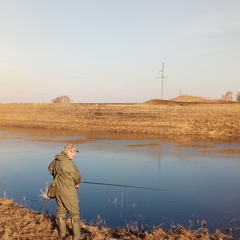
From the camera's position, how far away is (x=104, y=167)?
1472 centimetres

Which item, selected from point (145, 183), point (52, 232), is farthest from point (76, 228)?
point (145, 183)

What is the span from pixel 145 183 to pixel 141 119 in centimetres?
2372

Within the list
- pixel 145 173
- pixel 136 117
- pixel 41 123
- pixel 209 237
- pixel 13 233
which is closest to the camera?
pixel 13 233

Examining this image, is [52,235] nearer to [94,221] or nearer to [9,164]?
[94,221]

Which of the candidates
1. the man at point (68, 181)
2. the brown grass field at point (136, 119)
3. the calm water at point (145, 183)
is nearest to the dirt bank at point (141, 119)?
the brown grass field at point (136, 119)

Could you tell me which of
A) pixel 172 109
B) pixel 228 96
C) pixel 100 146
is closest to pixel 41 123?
pixel 172 109

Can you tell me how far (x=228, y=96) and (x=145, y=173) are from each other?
8835 centimetres

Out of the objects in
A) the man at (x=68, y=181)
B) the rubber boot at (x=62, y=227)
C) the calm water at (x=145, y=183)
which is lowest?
the calm water at (x=145, y=183)

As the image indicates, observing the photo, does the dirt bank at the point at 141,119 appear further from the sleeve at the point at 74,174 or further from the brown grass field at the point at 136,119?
the sleeve at the point at 74,174

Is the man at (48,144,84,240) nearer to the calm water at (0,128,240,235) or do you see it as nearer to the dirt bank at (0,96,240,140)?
the calm water at (0,128,240,235)

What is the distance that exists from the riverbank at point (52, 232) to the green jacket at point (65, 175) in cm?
91

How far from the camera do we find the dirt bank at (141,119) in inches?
1205

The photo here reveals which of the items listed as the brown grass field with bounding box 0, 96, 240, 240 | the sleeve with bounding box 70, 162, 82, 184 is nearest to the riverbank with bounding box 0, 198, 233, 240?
the sleeve with bounding box 70, 162, 82, 184

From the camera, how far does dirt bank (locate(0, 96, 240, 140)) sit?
3061cm
